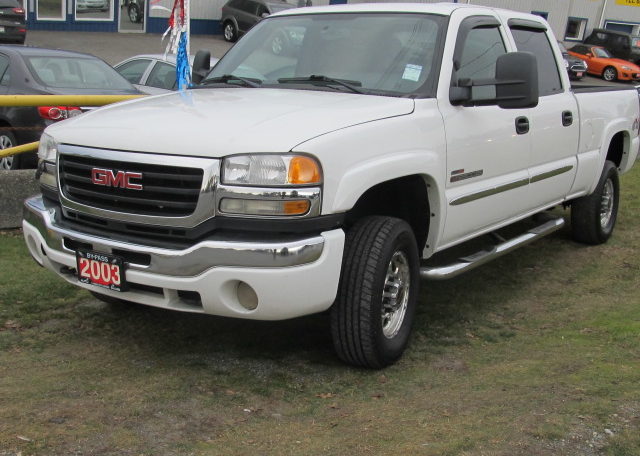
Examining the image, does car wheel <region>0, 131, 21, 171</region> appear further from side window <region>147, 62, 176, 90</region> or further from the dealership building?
the dealership building

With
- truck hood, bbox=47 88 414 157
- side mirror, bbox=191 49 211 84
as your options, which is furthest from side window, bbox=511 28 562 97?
side mirror, bbox=191 49 211 84

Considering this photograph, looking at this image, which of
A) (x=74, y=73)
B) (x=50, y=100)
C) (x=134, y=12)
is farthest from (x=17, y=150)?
(x=134, y=12)

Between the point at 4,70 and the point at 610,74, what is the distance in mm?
29490

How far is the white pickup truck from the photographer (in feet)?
12.4

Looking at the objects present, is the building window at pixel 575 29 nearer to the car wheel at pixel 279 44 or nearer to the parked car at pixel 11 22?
the parked car at pixel 11 22

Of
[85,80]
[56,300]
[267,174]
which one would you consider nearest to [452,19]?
[267,174]

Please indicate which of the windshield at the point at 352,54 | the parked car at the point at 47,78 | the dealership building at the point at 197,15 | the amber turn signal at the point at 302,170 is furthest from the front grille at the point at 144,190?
the dealership building at the point at 197,15

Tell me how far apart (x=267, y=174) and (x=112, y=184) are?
32.0 inches

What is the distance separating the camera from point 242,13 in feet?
102

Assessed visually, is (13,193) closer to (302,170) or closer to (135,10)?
(302,170)

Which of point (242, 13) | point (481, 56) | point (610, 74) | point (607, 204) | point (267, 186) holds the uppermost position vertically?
point (481, 56)

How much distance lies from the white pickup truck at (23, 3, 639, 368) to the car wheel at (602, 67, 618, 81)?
30.4m

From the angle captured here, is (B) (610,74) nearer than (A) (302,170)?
No

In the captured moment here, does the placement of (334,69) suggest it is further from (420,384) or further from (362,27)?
(420,384)
